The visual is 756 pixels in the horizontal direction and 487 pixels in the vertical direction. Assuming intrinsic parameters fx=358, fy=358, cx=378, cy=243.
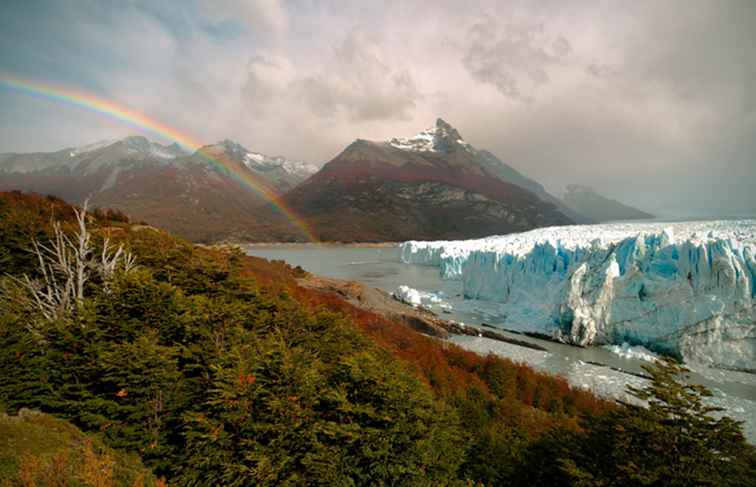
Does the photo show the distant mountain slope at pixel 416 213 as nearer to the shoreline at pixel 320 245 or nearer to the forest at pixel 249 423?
the shoreline at pixel 320 245

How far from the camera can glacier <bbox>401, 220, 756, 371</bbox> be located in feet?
62.5

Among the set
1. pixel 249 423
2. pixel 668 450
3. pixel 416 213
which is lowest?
pixel 249 423

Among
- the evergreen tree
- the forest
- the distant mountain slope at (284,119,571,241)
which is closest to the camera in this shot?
the evergreen tree

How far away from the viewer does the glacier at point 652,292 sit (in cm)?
1906

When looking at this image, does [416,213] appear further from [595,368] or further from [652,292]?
[595,368]

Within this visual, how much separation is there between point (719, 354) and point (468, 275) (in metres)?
23.6

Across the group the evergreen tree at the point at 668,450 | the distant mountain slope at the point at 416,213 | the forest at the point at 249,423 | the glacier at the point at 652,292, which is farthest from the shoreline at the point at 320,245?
the evergreen tree at the point at 668,450

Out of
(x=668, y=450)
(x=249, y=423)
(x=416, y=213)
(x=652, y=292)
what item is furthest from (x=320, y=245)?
(x=668, y=450)

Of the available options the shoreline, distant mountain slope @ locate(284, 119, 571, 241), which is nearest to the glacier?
the shoreline

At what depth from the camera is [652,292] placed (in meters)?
22.2

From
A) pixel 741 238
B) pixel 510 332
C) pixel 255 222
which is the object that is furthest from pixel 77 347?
pixel 255 222

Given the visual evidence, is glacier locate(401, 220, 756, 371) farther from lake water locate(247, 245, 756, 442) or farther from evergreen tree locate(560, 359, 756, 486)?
evergreen tree locate(560, 359, 756, 486)

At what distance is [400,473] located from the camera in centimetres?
638

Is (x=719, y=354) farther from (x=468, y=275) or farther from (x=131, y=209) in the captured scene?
(x=131, y=209)
